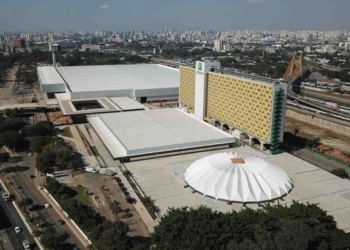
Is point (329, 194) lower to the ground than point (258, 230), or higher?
lower

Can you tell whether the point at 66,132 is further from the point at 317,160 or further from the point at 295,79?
the point at 295,79

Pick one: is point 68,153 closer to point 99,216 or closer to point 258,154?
point 99,216

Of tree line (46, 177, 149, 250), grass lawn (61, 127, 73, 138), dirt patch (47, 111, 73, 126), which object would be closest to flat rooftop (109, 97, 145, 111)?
dirt patch (47, 111, 73, 126)

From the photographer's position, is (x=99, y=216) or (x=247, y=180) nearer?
(x=99, y=216)

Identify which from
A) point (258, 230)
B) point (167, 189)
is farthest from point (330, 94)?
point (258, 230)

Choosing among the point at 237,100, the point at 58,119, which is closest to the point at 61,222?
the point at 237,100

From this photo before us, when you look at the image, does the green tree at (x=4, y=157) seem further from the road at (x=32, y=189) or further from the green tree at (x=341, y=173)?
the green tree at (x=341, y=173)

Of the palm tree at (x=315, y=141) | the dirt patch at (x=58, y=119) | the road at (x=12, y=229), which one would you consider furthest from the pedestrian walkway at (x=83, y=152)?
the palm tree at (x=315, y=141)
